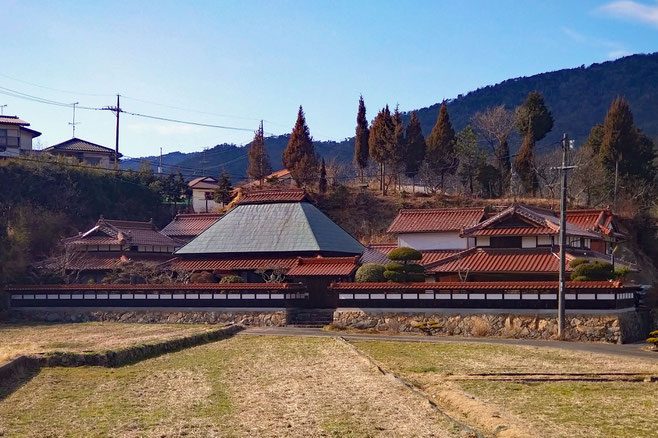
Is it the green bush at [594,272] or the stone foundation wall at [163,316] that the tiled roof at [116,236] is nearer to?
the stone foundation wall at [163,316]

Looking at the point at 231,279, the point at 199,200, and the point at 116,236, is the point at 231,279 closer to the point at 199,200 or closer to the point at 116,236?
the point at 116,236

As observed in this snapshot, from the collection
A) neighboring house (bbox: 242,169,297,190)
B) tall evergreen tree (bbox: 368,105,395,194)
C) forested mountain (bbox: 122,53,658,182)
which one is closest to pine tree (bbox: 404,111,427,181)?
tall evergreen tree (bbox: 368,105,395,194)

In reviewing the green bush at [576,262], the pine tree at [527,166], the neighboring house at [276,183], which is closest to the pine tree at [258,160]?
the neighboring house at [276,183]

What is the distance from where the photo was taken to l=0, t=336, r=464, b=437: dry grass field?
13.5 meters

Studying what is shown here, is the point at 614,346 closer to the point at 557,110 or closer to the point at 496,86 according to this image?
the point at 557,110

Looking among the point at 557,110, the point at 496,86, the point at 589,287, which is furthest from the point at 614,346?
the point at 496,86

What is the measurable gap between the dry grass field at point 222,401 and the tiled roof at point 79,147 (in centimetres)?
5609

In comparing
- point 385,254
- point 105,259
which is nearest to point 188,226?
point 105,259

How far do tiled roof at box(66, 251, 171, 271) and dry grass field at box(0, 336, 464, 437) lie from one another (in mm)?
23257

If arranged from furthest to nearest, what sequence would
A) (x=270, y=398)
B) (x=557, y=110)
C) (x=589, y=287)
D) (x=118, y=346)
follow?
(x=557, y=110) < (x=589, y=287) < (x=118, y=346) < (x=270, y=398)

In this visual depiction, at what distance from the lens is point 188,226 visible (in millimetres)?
55656

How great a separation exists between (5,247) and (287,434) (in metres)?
39.6

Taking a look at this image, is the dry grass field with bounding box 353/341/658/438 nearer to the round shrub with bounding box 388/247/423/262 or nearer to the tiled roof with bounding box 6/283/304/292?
the round shrub with bounding box 388/247/423/262

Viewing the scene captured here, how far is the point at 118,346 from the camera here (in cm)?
2516
